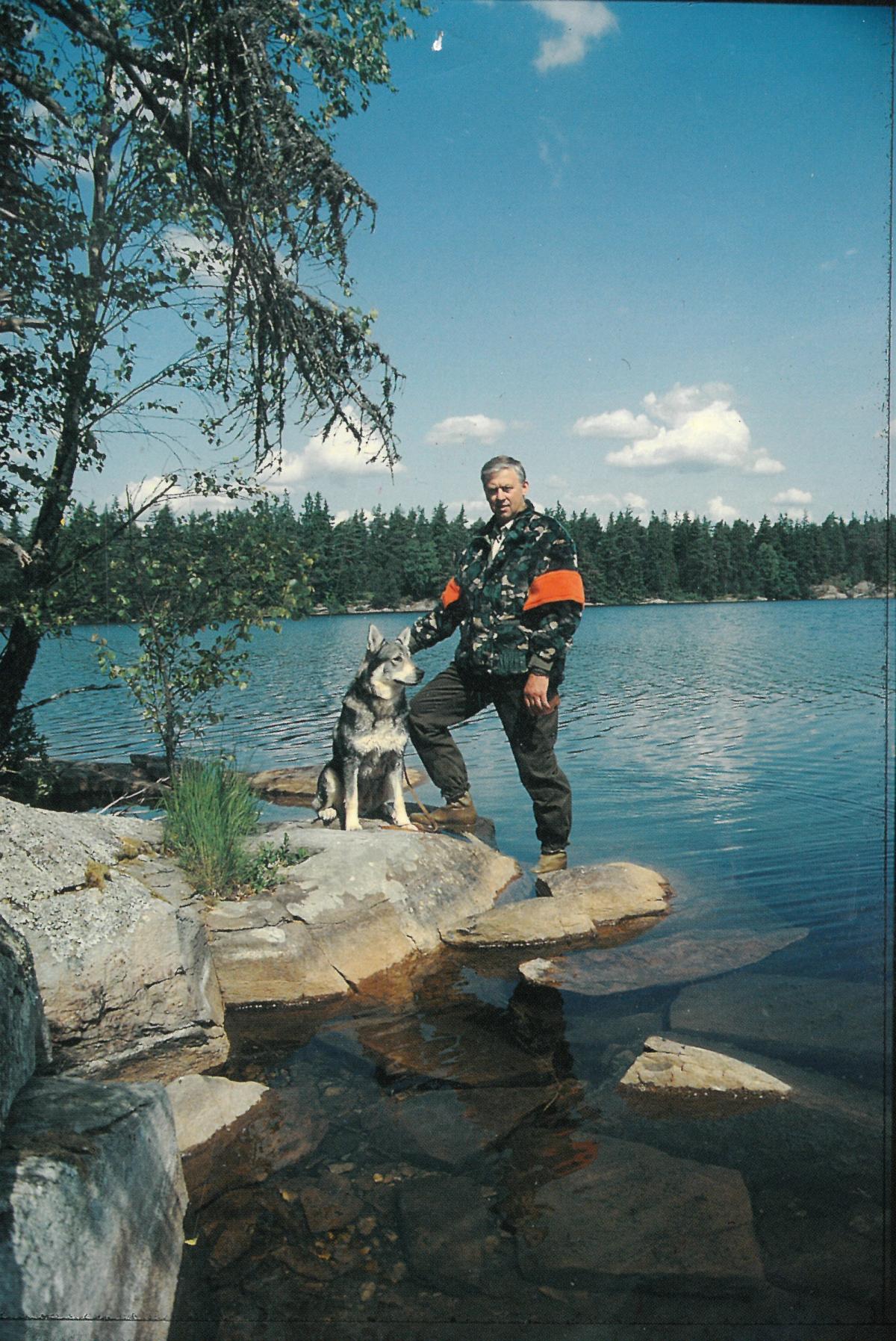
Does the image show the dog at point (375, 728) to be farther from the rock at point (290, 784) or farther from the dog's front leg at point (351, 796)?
the rock at point (290, 784)

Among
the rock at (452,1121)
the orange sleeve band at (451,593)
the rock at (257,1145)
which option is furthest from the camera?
the orange sleeve band at (451,593)

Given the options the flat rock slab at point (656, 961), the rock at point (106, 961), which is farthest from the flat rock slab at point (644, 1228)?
the rock at point (106, 961)

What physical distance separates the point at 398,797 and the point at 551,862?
4.68 feet

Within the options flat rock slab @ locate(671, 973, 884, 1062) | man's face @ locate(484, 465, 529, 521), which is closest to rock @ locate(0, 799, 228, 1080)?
flat rock slab @ locate(671, 973, 884, 1062)

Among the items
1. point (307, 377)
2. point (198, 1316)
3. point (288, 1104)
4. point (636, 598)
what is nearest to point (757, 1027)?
point (288, 1104)

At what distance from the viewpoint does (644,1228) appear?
9.45ft

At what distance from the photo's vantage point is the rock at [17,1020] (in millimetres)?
2648

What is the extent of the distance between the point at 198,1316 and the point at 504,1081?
1.64 metres

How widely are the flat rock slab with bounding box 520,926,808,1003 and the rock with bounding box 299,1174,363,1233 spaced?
→ 2.04 meters

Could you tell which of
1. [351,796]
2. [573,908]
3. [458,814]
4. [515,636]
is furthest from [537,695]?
[351,796]

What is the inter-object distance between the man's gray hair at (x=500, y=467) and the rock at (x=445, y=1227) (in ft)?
15.7

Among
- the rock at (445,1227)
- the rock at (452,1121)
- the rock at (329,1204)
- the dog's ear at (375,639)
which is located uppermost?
the dog's ear at (375,639)

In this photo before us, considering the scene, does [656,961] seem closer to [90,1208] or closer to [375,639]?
[375,639]

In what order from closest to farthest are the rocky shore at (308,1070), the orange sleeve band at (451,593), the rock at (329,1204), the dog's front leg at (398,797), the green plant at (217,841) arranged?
1. the rocky shore at (308,1070)
2. the rock at (329,1204)
3. the green plant at (217,841)
4. the orange sleeve band at (451,593)
5. the dog's front leg at (398,797)
